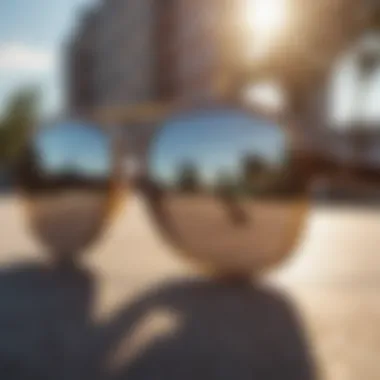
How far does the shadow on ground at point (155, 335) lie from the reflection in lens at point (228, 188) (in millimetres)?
50

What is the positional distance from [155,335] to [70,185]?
0.85 feet

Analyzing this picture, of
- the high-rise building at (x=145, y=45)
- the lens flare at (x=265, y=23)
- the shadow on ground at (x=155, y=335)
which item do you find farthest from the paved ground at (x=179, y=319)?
the high-rise building at (x=145, y=45)

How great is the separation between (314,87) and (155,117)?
0.31 meters

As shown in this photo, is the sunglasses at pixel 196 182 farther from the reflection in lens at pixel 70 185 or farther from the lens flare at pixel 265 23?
the lens flare at pixel 265 23

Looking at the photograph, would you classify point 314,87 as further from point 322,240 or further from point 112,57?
point 112,57

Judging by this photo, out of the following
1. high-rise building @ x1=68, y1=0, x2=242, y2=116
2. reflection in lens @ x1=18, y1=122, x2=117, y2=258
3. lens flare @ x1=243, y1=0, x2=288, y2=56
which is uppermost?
lens flare @ x1=243, y1=0, x2=288, y2=56

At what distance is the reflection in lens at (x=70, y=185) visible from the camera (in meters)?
0.43

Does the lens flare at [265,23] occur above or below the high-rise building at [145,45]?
above

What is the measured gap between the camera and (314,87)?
65cm

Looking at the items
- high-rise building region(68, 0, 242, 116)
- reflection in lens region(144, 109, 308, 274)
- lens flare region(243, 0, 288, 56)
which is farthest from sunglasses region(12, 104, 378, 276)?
high-rise building region(68, 0, 242, 116)

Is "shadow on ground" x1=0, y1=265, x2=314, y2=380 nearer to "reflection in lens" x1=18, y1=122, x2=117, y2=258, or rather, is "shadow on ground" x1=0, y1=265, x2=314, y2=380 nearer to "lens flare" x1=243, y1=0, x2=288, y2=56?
"reflection in lens" x1=18, y1=122, x2=117, y2=258

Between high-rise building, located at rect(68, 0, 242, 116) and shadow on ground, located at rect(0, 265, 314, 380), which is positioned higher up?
shadow on ground, located at rect(0, 265, 314, 380)

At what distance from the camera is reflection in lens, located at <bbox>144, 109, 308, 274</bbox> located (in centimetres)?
37

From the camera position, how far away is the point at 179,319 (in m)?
0.27
